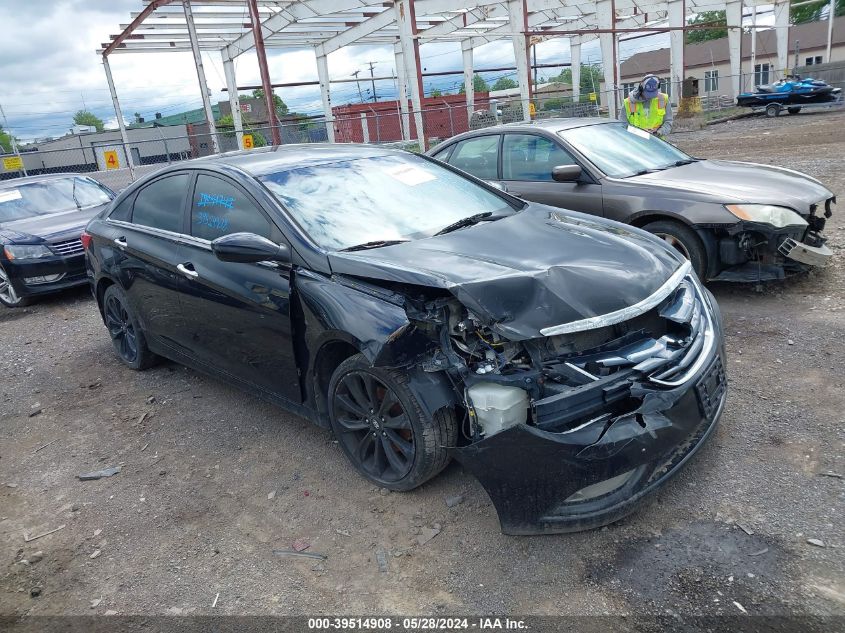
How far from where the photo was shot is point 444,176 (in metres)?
4.42

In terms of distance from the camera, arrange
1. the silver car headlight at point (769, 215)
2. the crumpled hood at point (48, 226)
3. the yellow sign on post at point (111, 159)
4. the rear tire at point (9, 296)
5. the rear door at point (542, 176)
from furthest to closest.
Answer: the yellow sign on post at point (111, 159) < the rear tire at point (9, 296) < the crumpled hood at point (48, 226) < the rear door at point (542, 176) < the silver car headlight at point (769, 215)

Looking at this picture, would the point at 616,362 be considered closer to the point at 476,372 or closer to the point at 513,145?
the point at 476,372

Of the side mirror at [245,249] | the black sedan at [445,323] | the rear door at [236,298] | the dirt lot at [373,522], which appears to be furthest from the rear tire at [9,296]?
the side mirror at [245,249]

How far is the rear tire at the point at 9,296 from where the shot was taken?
788 centimetres

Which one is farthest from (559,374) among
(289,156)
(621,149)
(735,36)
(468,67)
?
(735,36)

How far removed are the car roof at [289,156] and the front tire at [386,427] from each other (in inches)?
59.9

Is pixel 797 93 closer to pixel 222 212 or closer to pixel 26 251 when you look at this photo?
pixel 26 251

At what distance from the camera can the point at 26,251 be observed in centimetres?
Result: 761

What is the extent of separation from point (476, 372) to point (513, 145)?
4396 millimetres

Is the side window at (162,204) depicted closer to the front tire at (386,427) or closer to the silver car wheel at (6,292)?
the front tire at (386,427)

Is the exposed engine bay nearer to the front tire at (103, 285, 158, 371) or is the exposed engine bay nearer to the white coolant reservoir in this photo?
the white coolant reservoir

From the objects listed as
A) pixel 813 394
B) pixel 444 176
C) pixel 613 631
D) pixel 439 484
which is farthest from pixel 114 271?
pixel 813 394

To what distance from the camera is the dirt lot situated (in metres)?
2.54

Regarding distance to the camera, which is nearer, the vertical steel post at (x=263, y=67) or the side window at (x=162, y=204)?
the side window at (x=162, y=204)
